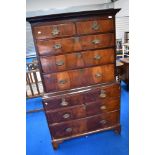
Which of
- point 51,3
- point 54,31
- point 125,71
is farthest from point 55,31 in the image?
point 51,3

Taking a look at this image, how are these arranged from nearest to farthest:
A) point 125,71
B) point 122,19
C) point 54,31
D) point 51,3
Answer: point 54,31 → point 125,71 → point 51,3 → point 122,19

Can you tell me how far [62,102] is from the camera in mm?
1731

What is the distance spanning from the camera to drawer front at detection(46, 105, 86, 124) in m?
1.78

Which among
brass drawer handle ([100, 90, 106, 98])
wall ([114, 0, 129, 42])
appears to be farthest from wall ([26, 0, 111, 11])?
brass drawer handle ([100, 90, 106, 98])

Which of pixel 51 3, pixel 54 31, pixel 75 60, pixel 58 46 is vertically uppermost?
pixel 51 3

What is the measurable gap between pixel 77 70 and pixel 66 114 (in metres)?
0.58

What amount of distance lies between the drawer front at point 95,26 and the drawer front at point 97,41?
57mm

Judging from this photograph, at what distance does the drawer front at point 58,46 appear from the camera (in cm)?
153

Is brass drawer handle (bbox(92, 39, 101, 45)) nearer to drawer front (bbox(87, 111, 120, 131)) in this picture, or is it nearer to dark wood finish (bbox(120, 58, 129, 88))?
drawer front (bbox(87, 111, 120, 131))

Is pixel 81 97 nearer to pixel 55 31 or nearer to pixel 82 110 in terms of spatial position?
pixel 82 110
